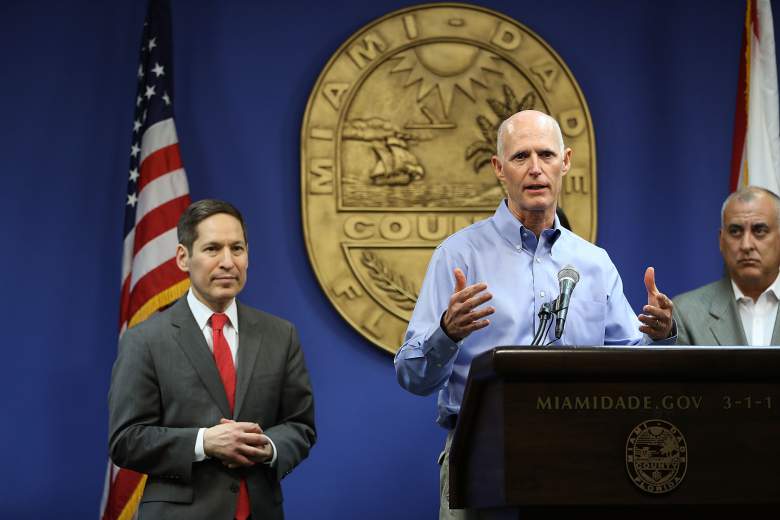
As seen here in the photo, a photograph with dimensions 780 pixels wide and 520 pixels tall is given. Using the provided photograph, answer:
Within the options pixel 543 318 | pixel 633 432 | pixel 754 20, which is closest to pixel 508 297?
pixel 543 318

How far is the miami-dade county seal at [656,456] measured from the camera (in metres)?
1.86

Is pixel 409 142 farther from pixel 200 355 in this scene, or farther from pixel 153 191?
pixel 200 355

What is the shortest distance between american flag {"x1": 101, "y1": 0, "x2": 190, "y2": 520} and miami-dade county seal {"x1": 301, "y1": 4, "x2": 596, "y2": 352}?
0.57 metres

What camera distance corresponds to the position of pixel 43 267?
4.35 metres

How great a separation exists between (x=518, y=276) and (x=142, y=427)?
3.94ft

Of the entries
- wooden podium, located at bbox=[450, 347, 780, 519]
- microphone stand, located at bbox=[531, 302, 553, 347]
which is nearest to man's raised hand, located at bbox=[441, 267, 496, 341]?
microphone stand, located at bbox=[531, 302, 553, 347]

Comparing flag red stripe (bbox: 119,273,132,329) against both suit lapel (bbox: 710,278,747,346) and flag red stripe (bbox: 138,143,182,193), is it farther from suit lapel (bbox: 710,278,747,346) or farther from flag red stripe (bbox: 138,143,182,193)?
suit lapel (bbox: 710,278,747,346)

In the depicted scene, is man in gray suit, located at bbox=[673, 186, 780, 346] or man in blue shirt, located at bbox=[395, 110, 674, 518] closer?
man in blue shirt, located at bbox=[395, 110, 674, 518]

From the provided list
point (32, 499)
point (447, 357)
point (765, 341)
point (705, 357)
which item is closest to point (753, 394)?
point (705, 357)

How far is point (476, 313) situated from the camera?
223cm

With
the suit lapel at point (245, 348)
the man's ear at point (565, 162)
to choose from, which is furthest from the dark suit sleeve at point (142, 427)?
the man's ear at point (565, 162)

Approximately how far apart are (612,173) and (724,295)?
1.08m

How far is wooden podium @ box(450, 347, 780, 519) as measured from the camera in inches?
72.9

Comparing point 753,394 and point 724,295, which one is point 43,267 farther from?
point 753,394
